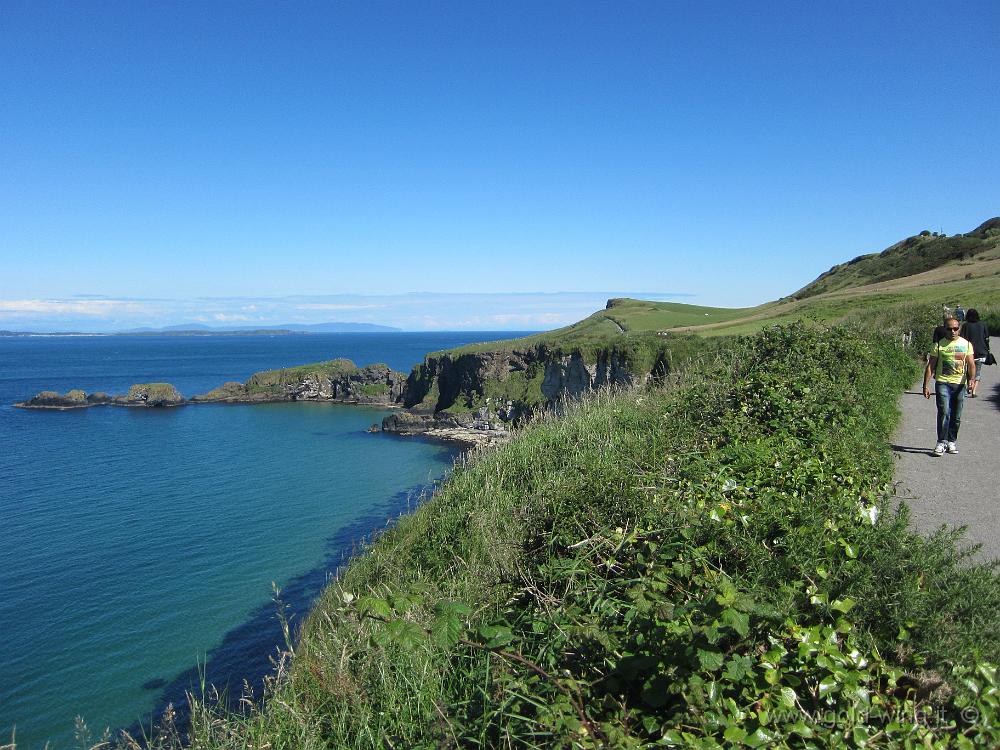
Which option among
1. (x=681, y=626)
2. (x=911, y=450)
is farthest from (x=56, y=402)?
(x=681, y=626)

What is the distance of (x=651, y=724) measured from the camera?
125 inches

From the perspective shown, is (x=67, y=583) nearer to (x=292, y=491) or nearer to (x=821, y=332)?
(x=292, y=491)

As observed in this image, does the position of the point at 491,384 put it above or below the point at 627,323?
below

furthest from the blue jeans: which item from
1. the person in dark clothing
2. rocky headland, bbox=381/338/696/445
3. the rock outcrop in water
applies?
the rock outcrop in water

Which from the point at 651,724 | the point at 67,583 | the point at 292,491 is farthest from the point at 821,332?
the point at 292,491

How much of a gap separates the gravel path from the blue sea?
808 centimetres

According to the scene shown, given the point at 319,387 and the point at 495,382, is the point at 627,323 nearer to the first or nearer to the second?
the point at 495,382

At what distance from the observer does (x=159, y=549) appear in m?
27.9

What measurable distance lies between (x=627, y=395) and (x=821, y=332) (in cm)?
428

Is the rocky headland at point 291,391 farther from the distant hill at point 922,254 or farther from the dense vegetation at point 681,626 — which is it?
the dense vegetation at point 681,626

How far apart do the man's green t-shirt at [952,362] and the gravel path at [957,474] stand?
3.64 ft

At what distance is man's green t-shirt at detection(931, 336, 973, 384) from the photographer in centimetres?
919

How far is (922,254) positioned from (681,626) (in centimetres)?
9897

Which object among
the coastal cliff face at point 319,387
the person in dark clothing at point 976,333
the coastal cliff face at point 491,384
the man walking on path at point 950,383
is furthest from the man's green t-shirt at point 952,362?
the coastal cliff face at point 319,387
